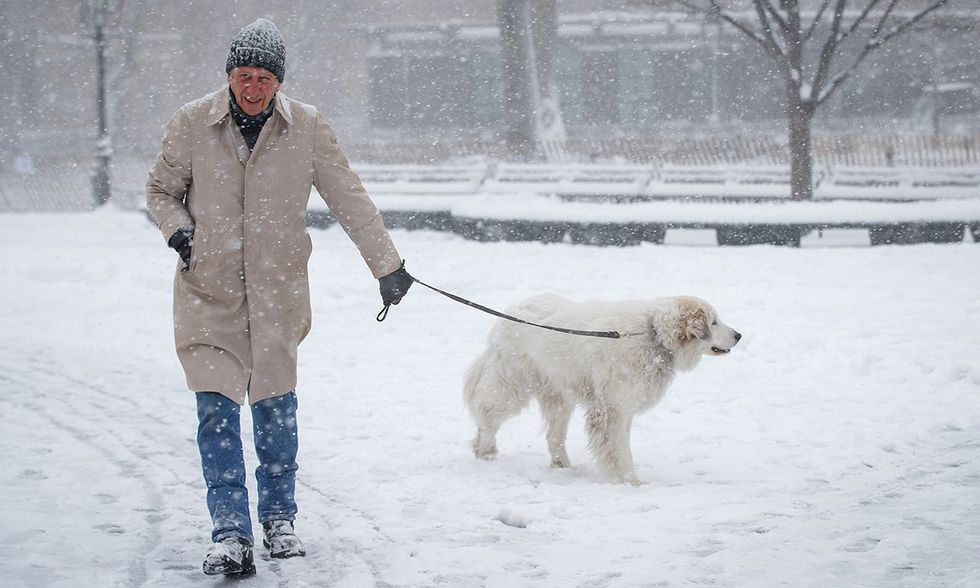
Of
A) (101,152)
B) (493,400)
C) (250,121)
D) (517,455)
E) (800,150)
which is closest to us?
(250,121)

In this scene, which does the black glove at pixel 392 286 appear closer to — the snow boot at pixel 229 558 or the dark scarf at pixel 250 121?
the dark scarf at pixel 250 121

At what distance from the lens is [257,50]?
3.74 metres

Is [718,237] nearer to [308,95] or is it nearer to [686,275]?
[686,275]

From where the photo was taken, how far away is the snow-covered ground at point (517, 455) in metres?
3.97

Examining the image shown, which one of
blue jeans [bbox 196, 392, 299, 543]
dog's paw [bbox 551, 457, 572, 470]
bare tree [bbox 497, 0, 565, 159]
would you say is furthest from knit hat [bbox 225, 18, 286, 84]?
bare tree [bbox 497, 0, 565, 159]

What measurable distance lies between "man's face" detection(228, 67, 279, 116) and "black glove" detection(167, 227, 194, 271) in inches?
20.6

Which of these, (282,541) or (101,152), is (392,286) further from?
(101,152)

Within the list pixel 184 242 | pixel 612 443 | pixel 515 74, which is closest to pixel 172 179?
pixel 184 242

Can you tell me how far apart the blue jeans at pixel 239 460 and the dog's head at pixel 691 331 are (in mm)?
2320

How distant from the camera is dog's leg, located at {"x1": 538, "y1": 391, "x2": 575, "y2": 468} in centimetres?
579

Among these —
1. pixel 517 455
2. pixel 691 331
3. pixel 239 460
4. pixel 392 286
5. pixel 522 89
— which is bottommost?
pixel 517 455

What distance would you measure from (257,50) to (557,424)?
295 centimetres

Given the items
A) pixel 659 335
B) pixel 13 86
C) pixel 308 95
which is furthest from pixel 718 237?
pixel 13 86

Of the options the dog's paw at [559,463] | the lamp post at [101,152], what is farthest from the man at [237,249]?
the lamp post at [101,152]
